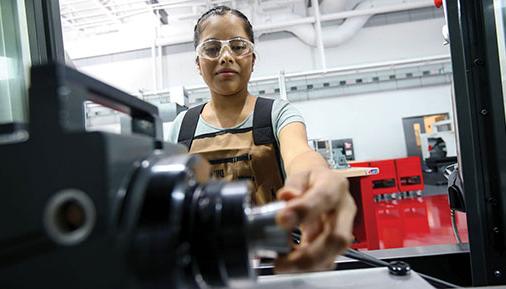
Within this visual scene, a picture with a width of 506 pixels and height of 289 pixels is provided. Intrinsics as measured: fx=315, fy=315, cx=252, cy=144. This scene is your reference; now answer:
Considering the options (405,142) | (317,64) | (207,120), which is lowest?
(405,142)

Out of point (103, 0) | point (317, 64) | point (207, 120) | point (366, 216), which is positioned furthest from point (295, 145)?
point (317, 64)

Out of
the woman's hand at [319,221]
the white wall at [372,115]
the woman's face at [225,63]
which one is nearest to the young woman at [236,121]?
the woman's face at [225,63]

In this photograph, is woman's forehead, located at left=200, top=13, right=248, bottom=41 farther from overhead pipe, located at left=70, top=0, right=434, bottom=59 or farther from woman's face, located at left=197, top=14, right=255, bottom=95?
overhead pipe, located at left=70, top=0, right=434, bottom=59

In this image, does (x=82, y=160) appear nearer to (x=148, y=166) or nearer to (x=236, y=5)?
(x=148, y=166)

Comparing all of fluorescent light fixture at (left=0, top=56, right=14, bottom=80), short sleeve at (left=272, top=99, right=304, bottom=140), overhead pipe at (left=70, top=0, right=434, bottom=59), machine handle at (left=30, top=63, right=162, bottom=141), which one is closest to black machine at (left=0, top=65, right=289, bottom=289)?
machine handle at (left=30, top=63, right=162, bottom=141)

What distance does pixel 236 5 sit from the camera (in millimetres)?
5043

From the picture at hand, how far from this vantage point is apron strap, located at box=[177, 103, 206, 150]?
36.0 inches

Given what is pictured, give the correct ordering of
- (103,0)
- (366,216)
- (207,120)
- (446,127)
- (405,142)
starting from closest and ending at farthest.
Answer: (207,120) → (366,216) → (103,0) → (446,127) → (405,142)

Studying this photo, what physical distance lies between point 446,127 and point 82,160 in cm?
580

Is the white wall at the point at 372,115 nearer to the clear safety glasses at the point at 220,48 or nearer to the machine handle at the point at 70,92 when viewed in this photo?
the clear safety glasses at the point at 220,48

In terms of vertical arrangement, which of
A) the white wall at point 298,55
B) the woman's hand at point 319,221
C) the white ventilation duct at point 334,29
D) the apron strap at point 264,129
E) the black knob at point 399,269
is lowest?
the black knob at point 399,269

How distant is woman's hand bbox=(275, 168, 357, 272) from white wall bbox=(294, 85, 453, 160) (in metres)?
5.38

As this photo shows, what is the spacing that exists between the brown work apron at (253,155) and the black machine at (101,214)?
0.62 m

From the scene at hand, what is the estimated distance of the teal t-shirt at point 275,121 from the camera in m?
0.81
